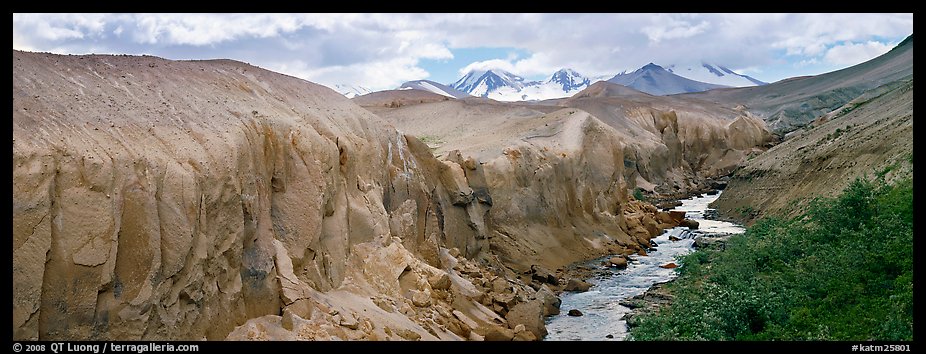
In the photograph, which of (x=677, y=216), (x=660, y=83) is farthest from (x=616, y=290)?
(x=660, y=83)

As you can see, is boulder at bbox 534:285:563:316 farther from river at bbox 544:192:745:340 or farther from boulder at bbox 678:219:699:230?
boulder at bbox 678:219:699:230

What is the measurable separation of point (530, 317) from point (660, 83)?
442 feet

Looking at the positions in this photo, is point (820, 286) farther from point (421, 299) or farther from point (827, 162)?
point (827, 162)

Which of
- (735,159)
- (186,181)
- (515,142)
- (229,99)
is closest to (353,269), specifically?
(229,99)

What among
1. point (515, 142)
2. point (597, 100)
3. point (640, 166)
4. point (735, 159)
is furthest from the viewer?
point (597, 100)

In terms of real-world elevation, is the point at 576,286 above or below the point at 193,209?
below

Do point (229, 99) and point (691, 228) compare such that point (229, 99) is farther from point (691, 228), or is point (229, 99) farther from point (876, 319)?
point (691, 228)

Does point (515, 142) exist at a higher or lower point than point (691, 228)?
higher

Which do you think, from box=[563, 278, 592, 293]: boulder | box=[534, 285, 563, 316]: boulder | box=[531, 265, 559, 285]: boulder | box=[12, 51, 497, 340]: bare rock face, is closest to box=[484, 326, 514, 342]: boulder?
box=[12, 51, 497, 340]: bare rock face

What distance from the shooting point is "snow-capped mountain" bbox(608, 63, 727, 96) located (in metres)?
143

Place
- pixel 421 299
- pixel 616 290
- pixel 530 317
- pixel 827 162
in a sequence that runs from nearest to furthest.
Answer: pixel 421 299 < pixel 530 317 < pixel 616 290 < pixel 827 162

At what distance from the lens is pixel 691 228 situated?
31625 mm

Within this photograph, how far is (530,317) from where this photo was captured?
17797 millimetres

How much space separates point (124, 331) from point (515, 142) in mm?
20728
